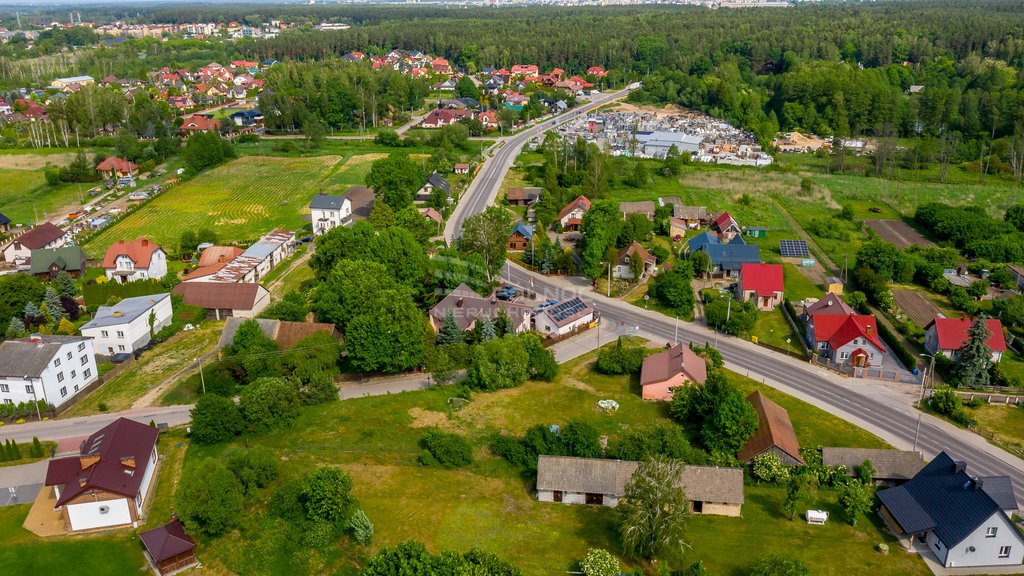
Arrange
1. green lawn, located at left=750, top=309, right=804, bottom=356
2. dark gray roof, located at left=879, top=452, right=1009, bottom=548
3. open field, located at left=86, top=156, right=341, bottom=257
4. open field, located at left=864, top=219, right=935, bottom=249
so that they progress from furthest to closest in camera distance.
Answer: open field, located at left=86, top=156, right=341, bottom=257
open field, located at left=864, top=219, right=935, bottom=249
green lawn, located at left=750, top=309, right=804, bottom=356
dark gray roof, located at left=879, top=452, right=1009, bottom=548

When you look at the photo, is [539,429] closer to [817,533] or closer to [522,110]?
[817,533]

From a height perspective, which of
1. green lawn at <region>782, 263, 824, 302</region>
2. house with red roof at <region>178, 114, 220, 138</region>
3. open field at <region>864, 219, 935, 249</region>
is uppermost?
house with red roof at <region>178, 114, 220, 138</region>

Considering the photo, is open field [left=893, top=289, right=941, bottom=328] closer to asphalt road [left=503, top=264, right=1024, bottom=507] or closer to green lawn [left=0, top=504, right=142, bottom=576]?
asphalt road [left=503, top=264, right=1024, bottom=507]

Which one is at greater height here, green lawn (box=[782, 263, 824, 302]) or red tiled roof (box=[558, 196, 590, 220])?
red tiled roof (box=[558, 196, 590, 220])

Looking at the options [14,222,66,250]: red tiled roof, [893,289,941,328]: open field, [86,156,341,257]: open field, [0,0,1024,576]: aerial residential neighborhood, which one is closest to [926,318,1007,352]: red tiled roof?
[0,0,1024,576]: aerial residential neighborhood

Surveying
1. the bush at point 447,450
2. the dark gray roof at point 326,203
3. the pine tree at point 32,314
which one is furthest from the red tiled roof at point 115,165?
the bush at point 447,450

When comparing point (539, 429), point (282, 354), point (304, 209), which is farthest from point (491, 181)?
point (539, 429)
